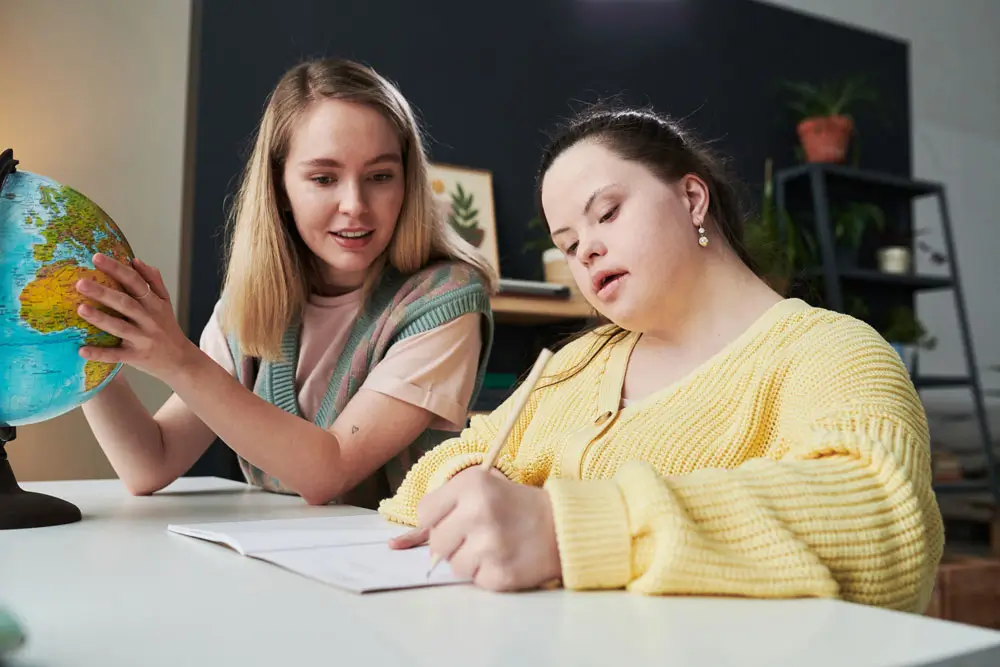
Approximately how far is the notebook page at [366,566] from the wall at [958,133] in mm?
4475

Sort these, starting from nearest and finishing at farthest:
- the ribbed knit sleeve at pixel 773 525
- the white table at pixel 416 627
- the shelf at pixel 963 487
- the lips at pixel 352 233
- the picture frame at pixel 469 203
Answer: the white table at pixel 416 627 → the ribbed knit sleeve at pixel 773 525 → the lips at pixel 352 233 → the picture frame at pixel 469 203 → the shelf at pixel 963 487

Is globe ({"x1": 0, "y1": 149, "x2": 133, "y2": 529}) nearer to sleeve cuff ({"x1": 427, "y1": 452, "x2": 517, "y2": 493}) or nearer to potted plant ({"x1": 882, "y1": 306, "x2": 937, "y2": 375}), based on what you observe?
sleeve cuff ({"x1": 427, "y1": 452, "x2": 517, "y2": 493})

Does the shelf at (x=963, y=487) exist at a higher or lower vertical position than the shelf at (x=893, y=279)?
lower

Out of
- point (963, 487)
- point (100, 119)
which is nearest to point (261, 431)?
point (100, 119)

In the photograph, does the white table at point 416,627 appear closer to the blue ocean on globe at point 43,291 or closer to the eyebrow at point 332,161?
the blue ocean on globe at point 43,291

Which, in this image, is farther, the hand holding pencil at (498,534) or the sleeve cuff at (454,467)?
the sleeve cuff at (454,467)

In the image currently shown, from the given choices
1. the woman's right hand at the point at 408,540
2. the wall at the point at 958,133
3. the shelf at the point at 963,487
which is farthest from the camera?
the wall at the point at 958,133

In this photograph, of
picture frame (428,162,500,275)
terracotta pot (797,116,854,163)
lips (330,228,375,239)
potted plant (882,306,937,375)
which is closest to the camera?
lips (330,228,375,239)

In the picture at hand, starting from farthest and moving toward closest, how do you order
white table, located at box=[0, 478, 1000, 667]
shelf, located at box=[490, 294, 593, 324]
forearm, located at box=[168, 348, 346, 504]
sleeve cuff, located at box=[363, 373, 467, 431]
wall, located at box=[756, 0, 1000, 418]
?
wall, located at box=[756, 0, 1000, 418], shelf, located at box=[490, 294, 593, 324], sleeve cuff, located at box=[363, 373, 467, 431], forearm, located at box=[168, 348, 346, 504], white table, located at box=[0, 478, 1000, 667]

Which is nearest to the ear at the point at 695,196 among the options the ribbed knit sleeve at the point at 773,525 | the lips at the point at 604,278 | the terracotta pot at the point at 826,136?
the lips at the point at 604,278

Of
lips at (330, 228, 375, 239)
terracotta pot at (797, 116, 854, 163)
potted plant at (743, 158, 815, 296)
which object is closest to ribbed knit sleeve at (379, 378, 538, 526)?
lips at (330, 228, 375, 239)

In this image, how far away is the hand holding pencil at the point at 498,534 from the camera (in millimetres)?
641

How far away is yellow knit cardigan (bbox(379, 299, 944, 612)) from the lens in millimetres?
631

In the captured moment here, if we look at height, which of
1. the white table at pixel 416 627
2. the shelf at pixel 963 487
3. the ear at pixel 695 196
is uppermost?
the ear at pixel 695 196
